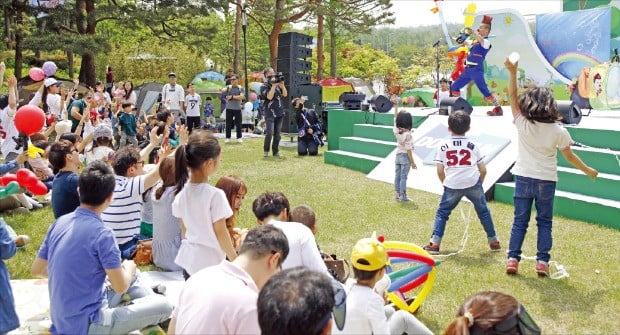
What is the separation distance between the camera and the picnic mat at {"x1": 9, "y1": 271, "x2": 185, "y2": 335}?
3.80m

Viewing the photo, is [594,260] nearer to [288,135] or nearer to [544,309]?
[544,309]

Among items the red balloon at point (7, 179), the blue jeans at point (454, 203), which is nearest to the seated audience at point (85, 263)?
the red balloon at point (7, 179)

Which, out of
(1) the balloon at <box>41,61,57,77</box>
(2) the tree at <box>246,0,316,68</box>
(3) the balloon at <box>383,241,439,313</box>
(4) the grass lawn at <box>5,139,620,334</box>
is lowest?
(4) the grass lawn at <box>5,139,620,334</box>

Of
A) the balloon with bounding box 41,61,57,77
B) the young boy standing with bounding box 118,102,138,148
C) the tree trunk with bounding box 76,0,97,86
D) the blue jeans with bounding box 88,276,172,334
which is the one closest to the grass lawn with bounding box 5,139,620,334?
the blue jeans with bounding box 88,276,172,334

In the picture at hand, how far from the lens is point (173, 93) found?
14508 millimetres

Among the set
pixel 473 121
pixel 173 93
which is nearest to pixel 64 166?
pixel 473 121

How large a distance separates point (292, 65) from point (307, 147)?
4067 mm

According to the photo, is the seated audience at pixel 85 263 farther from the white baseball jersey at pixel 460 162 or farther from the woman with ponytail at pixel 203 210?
the white baseball jersey at pixel 460 162

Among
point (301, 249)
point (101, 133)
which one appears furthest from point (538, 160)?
point (101, 133)

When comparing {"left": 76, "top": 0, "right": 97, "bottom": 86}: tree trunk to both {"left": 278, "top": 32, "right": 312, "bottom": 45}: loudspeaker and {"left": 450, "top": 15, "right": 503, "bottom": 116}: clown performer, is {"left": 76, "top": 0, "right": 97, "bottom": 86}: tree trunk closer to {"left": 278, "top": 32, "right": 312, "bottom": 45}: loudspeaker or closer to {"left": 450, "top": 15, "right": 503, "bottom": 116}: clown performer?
{"left": 278, "top": 32, "right": 312, "bottom": 45}: loudspeaker

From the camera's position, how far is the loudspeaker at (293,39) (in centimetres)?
1611

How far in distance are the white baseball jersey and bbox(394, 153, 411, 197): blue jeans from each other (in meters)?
2.22

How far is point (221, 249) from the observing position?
367 centimetres

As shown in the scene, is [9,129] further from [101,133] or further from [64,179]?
[64,179]
